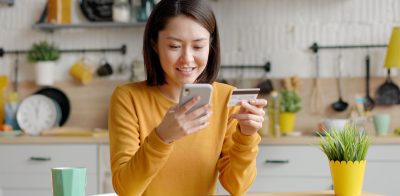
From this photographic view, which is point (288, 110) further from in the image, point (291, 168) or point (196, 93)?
point (196, 93)

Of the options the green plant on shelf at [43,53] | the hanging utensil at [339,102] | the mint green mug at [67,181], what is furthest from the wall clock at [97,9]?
the mint green mug at [67,181]

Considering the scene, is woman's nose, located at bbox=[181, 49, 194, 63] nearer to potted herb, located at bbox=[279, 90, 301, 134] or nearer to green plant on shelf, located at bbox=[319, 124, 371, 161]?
green plant on shelf, located at bbox=[319, 124, 371, 161]

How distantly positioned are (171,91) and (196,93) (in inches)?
15.9

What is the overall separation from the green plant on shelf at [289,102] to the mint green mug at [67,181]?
274cm

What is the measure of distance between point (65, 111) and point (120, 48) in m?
0.57

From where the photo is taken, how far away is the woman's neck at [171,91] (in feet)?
6.20

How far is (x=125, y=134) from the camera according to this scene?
69.7 inches

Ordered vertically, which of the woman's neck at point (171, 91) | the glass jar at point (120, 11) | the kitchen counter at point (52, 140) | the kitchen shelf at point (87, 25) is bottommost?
the kitchen counter at point (52, 140)

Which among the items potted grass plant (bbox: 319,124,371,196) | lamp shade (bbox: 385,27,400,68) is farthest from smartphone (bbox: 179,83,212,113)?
lamp shade (bbox: 385,27,400,68)

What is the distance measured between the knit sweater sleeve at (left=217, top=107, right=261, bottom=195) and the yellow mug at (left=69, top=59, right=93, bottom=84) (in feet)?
8.94

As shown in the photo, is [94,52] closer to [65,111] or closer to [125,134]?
[65,111]

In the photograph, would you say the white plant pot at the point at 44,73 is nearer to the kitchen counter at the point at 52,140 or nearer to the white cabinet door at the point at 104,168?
the kitchen counter at the point at 52,140

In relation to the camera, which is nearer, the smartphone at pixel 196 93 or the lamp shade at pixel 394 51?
the smartphone at pixel 196 93

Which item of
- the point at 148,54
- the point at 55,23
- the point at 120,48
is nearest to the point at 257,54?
the point at 120,48
